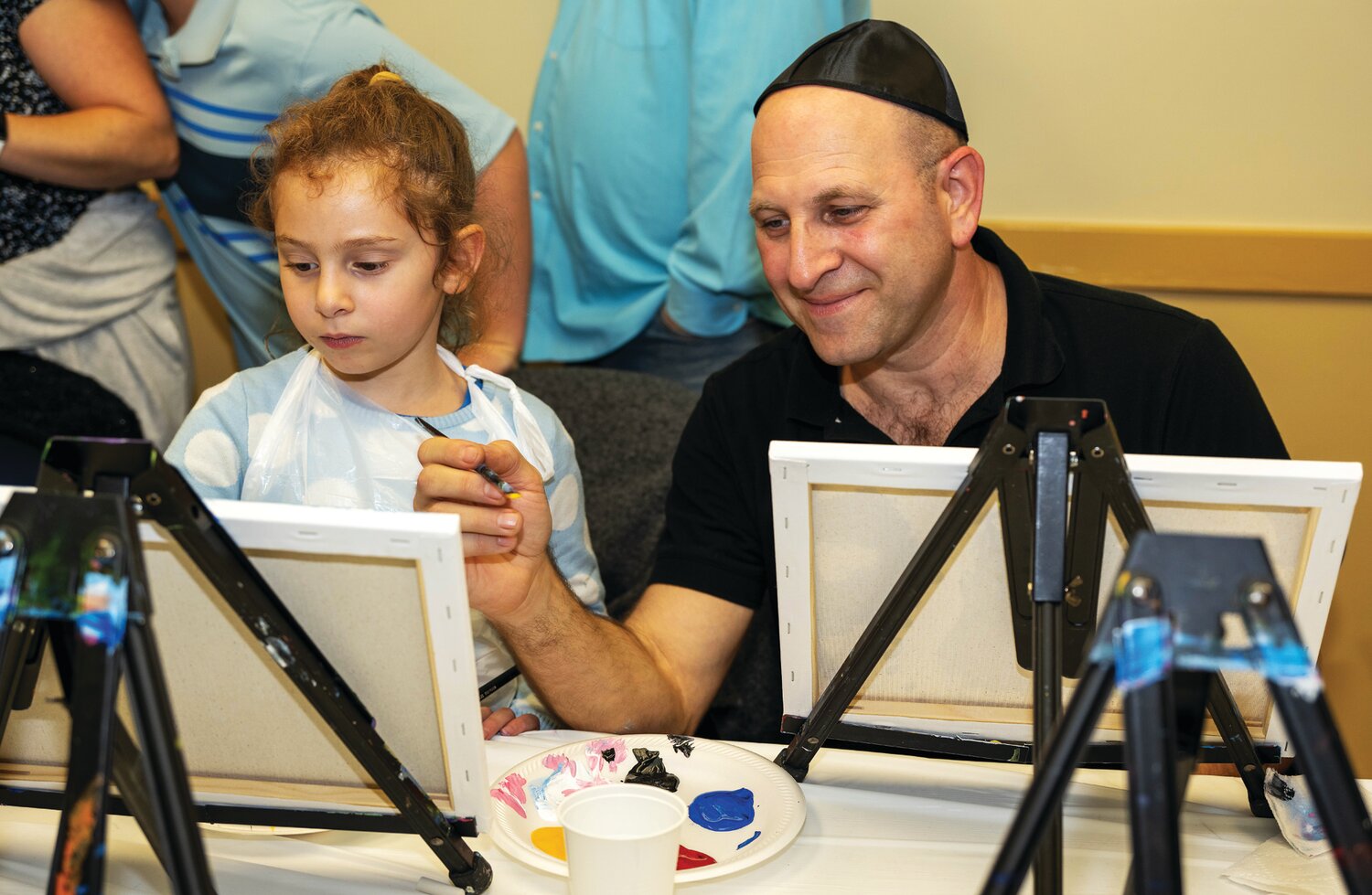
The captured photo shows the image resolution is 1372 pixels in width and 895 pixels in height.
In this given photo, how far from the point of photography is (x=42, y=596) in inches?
28.3

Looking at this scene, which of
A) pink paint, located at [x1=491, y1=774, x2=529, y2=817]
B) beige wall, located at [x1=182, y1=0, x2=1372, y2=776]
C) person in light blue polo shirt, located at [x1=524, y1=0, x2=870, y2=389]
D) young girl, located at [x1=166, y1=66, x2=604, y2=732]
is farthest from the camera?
beige wall, located at [x1=182, y1=0, x2=1372, y2=776]

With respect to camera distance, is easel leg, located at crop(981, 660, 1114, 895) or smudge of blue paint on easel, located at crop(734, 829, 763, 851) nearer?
easel leg, located at crop(981, 660, 1114, 895)

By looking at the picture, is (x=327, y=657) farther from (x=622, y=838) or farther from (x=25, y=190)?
(x=25, y=190)

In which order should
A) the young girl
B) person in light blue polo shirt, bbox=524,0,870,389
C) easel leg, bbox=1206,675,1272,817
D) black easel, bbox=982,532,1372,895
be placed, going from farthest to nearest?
person in light blue polo shirt, bbox=524,0,870,389 → the young girl → easel leg, bbox=1206,675,1272,817 → black easel, bbox=982,532,1372,895

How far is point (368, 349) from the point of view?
1.31 meters

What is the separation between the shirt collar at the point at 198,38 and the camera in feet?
6.05

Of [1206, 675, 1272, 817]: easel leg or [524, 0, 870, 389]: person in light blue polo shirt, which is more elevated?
[524, 0, 870, 389]: person in light blue polo shirt

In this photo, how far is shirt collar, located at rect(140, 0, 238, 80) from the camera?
1.84 m

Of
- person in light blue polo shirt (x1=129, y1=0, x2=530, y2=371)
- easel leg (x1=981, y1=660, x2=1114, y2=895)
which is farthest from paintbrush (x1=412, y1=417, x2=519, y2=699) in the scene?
easel leg (x1=981, y1=660, x2=1114, y2=895)

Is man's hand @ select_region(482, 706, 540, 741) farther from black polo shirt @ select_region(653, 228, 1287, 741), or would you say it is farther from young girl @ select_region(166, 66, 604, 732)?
black polo shirt @ select_region(653, 228, 1287, 741)

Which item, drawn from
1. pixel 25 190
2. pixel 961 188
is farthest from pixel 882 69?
pixel 25 190

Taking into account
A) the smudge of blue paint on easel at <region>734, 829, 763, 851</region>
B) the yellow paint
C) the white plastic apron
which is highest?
the white plastic apron

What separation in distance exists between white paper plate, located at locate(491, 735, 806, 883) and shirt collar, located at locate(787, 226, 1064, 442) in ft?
1.59

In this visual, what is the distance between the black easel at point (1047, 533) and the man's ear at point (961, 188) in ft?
2.02
